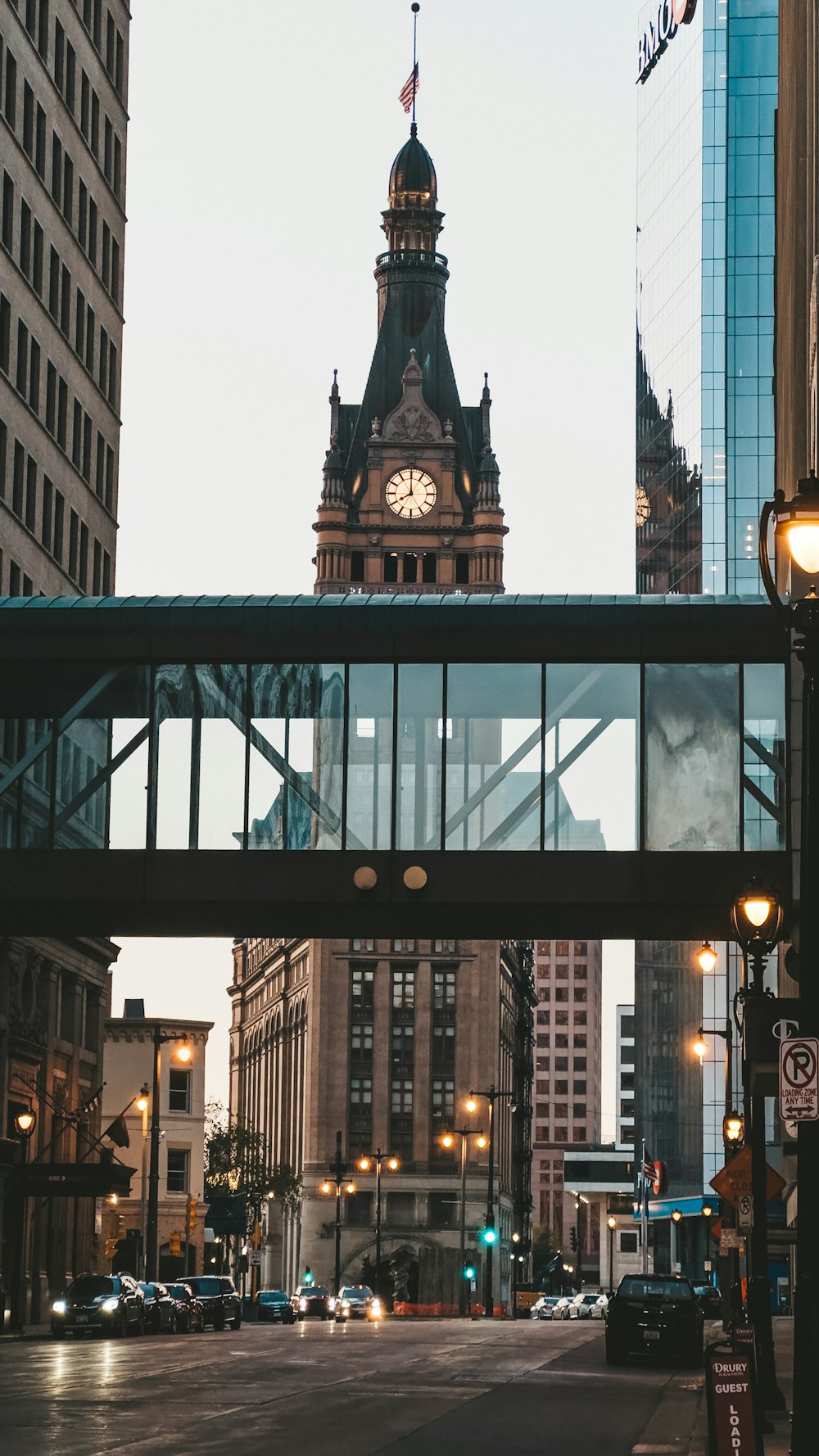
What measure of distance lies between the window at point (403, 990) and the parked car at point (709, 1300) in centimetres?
7938

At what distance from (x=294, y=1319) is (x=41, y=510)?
4064 cm


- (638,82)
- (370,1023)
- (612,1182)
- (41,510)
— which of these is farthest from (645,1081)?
(41,510)

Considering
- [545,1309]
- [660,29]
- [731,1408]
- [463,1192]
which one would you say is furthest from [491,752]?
[660,29]

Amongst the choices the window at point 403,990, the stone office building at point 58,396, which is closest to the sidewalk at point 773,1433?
the stone office building at point 58,396

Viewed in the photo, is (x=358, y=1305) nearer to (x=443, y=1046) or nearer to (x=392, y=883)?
(x=392, y=883)

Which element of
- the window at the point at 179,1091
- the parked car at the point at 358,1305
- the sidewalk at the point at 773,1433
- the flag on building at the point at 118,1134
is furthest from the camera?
the window at the point at 179,1091

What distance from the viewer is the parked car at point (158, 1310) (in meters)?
58.1

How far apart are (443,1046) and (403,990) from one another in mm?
5226

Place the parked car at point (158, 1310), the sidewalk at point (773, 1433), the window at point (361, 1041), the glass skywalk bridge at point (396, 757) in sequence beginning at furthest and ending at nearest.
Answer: the window at point (361, 1041)
the parked car at point (158, 1310)
the glass skywalk bridge at point (396, 757)
the sidewalk at point (773, 1433)

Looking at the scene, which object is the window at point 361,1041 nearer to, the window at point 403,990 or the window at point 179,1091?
the window at point 403,990

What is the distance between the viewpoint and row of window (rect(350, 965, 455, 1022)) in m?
164

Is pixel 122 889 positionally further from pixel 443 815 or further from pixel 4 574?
pixel 4 574

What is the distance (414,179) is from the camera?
181750 mm

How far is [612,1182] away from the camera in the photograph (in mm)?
197250
